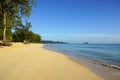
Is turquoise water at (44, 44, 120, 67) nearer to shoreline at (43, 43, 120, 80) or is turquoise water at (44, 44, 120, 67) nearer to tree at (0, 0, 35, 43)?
shoreline at (43, 43, 120, 80)

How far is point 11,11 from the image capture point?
96.5 feet

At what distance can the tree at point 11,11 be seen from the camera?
27.7m

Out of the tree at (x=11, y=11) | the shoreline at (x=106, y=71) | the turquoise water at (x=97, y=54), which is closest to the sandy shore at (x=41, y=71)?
the shoreline at (x=106, y=71)

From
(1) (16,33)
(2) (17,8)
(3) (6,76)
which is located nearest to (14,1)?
(2) (17,8)

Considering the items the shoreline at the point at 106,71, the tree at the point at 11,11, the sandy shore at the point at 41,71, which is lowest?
the shoreline at the point at 106,71

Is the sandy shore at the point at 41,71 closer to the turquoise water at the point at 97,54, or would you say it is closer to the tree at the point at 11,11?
the turquoise water at the point at 97,54

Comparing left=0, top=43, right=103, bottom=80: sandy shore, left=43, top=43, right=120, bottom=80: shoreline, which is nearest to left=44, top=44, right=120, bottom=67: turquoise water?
left=43, top=43, right=120, bottom=80: shoreline

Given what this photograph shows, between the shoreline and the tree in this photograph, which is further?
the tree

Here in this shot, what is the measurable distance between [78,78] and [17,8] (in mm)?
24873

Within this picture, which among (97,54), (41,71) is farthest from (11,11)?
(41,71)

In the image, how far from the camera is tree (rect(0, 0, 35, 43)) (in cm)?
2773

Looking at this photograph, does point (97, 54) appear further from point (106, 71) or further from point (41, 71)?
point (41, 71)

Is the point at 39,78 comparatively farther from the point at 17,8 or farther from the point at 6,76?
the point at 17,8

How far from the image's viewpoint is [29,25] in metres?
76.3
